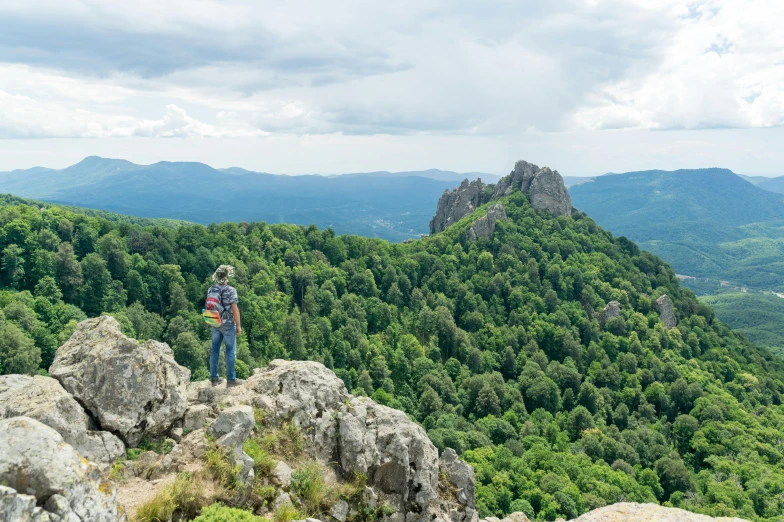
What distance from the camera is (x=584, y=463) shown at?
55.5 metres

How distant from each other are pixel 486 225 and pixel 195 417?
99815 mm

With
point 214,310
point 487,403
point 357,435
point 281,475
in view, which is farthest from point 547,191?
point 281,475

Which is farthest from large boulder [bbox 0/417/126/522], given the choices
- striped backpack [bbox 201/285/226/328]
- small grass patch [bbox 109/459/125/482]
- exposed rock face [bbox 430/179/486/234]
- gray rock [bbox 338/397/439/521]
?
exposed rock face [bbox 430/179/486/234]

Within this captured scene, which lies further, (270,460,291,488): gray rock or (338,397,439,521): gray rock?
(338,397,439,521): gray rock

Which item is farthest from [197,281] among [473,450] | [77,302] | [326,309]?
[473,450]

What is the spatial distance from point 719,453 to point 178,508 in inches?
2989

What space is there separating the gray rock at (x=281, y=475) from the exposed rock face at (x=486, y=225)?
98137 mm

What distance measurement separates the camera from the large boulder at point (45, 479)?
25.1 ft

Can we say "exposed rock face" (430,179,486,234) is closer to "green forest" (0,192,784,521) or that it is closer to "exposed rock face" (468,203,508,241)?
"exposed rock face" (468,203,508,241)

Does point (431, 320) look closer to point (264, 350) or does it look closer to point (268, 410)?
point (264, 350)

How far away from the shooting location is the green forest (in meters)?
53.0

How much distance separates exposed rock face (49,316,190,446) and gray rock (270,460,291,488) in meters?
3.72

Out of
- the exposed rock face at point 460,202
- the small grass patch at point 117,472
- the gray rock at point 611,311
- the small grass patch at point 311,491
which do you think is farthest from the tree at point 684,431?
the small grass patch at point 117,472

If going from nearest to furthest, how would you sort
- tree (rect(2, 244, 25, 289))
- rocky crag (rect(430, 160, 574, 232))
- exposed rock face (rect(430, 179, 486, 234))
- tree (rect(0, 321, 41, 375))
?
tree (rect(0, 321, 41, 375)), tree (rect(2, 244, 25, 289)), rocky crag (rect(430, 160, 574, 232)), exposed rock face (rect(430, 179, 486, 234))
